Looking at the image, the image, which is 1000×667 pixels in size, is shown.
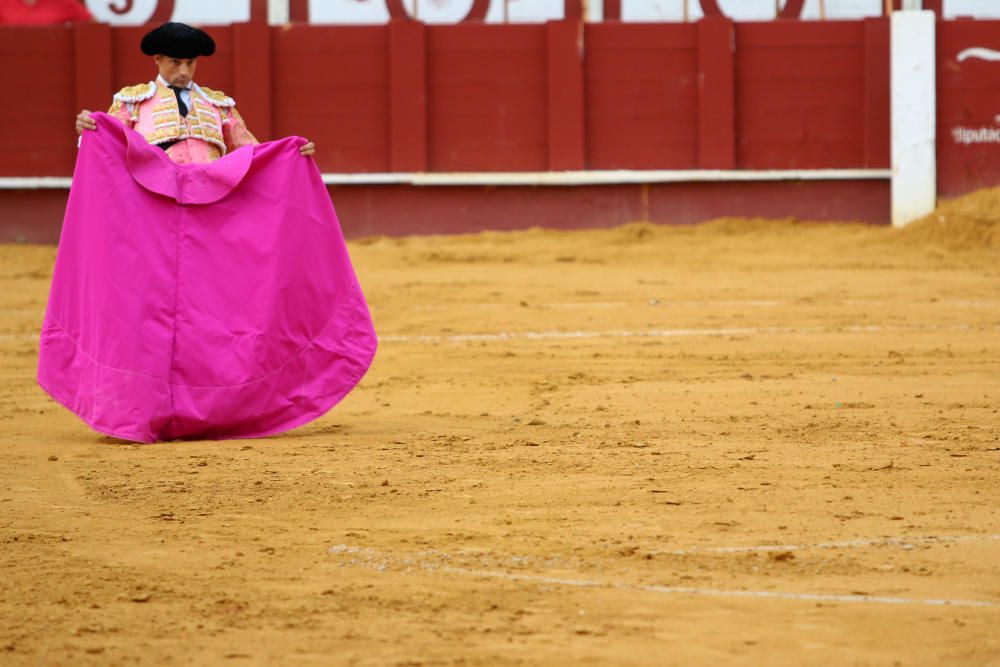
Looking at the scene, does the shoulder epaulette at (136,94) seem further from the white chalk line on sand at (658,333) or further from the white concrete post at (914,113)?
the white concrete post at (914,113)

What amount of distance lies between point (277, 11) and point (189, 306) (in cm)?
909

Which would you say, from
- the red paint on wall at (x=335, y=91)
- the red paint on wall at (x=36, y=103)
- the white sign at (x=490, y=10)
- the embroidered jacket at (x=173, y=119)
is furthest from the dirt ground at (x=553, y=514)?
the white sign at (x=490, y=10)

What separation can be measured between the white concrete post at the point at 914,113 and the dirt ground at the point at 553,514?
4.71m

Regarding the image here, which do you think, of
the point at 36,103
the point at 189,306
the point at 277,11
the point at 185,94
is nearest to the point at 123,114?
the point at 185,94

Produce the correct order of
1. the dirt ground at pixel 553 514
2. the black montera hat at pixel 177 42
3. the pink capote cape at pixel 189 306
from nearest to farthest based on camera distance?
the dirt ground at pixel 553 514
the pink capote cape at pixel 189 306
the black montera hat at pixel 177 42

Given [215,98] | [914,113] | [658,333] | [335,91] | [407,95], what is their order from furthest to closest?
1. [335,91]
2. [407,95]
3. [914,113]
4. [658,333]
5. [215,98]

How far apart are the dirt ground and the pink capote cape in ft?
0.52

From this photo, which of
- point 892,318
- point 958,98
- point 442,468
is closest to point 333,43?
point 958,98

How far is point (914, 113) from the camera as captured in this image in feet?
39.0

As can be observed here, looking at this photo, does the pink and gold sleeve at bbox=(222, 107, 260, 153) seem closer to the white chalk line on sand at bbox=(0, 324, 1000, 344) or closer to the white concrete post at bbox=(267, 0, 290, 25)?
the white chalk line on sand at bbox=(0, 324, 1000, 344)

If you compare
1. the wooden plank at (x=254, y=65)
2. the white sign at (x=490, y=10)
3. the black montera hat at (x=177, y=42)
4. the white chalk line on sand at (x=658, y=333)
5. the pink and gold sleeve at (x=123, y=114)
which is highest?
the white sign at (x=490, y=10)

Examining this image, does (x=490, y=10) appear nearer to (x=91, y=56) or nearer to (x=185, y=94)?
(x=91, y=56)

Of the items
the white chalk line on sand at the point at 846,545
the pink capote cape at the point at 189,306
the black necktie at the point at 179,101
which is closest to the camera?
the white chalk line on sand at the point at 846,545

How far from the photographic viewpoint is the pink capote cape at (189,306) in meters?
4.70
